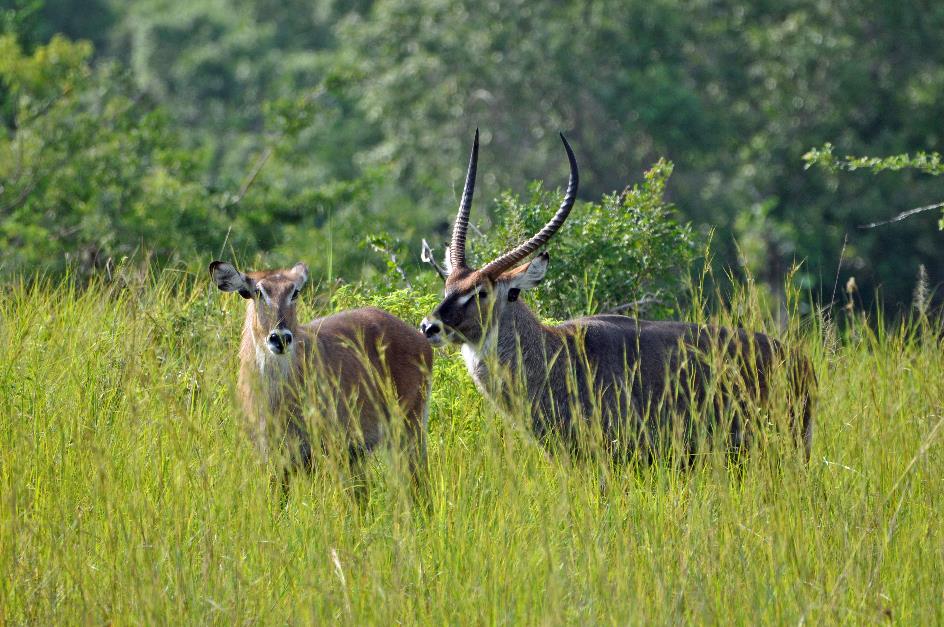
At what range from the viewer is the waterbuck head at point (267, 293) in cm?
530

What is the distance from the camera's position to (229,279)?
540 centimetres

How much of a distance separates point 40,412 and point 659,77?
48.0ft

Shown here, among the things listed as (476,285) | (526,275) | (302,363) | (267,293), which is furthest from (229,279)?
(526,275)

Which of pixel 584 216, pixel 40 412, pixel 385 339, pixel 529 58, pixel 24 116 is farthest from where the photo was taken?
pixel 529 58

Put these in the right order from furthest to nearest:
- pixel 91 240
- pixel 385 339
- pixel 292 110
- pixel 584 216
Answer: pixel 292 110
pixel 91 240
pixel 584 216
pixel 385 339

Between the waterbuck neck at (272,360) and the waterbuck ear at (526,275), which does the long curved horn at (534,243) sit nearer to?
the waterbuck ear at (526,275)

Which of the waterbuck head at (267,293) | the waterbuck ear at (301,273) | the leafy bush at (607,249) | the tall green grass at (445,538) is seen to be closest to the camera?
the tall green grass at (445,538)

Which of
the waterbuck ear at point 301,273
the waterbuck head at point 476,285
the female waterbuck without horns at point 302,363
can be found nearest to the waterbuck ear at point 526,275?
the waterbuck head at point 476,285

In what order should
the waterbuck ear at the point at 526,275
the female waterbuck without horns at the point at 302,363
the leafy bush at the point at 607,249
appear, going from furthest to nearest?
1. the leafy bush at the point at 607,249
2. the waterbuck ear at the point at 526,275
3. the female waterbuck without horns at the point at 302,363

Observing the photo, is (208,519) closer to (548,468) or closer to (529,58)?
(548,468)

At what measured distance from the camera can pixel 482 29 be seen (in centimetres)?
1838

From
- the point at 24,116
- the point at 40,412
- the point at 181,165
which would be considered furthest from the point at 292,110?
the point at 40,412

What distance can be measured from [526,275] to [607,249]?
1395 millimetres

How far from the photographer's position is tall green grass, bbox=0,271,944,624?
3521mm
